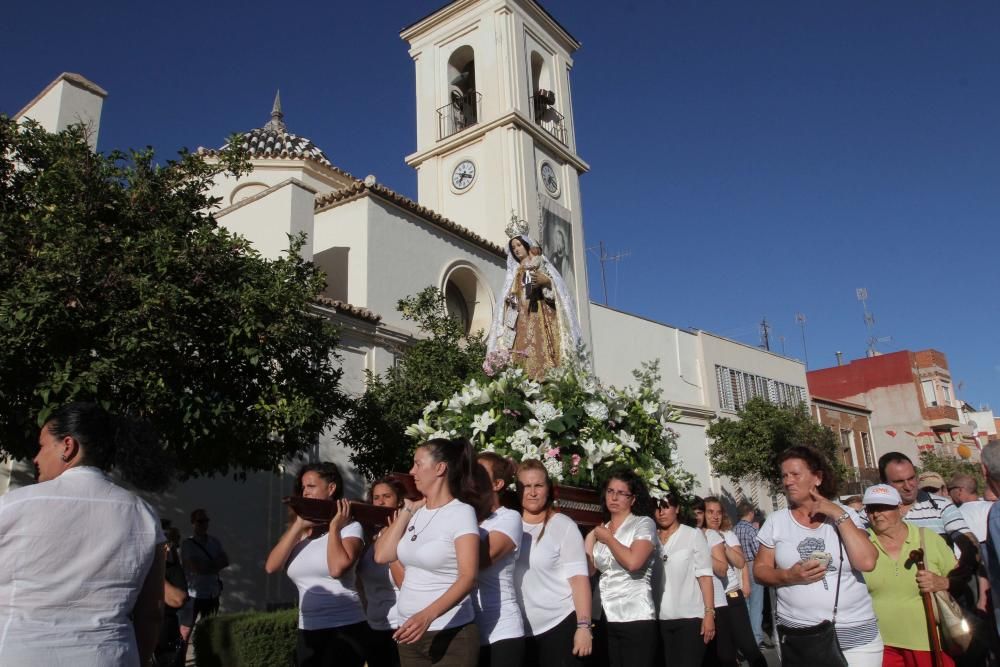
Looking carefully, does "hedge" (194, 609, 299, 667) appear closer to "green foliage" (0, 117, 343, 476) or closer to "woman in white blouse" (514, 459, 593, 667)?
"green foliage" (0, 117, 343, 476)

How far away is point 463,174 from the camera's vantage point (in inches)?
880

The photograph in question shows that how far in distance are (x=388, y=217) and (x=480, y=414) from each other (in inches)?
469

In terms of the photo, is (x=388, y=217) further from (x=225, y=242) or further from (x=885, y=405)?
(x=885, y=405)

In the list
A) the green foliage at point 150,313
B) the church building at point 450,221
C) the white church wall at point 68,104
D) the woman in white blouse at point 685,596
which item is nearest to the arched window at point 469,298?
the church building at point 450,221

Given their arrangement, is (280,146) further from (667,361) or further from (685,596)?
(685,596)

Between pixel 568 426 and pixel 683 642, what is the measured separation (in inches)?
66.2

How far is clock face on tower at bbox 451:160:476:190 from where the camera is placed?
22.1 meters

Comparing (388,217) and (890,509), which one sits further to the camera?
(388,217)

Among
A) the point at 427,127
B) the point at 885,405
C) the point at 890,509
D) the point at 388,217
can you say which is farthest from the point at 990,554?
the point at 885,405

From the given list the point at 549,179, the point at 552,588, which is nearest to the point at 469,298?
the point at 549,179

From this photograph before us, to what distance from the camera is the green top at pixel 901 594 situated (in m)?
4.03

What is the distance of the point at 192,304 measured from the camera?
8133mm

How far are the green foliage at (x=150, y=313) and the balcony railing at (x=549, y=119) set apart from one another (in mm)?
15499

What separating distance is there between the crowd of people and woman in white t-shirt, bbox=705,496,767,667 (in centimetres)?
43
